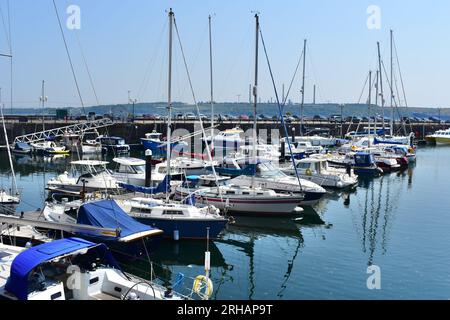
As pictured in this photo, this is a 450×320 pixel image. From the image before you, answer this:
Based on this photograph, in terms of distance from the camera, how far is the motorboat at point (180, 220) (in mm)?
23438

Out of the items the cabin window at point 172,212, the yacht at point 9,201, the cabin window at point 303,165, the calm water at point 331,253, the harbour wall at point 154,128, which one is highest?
the harbour wall at point 154,128

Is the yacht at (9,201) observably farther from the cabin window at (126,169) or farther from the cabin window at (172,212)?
the cabin window at (126,169)

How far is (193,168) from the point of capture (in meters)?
45.4

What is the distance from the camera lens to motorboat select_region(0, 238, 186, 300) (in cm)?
1316

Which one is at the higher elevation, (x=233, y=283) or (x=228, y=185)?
(x=228, y=185)

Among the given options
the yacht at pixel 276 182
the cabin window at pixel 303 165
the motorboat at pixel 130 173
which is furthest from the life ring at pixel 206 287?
the cabin window at pixel 303 165

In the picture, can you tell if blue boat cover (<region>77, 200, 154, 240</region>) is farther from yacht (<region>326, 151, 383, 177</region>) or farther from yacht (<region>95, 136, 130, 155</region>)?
yacht (<region>95, 136, 130, 155</region>)

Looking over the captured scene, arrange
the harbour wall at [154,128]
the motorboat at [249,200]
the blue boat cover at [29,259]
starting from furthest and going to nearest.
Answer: the harbour wall at [154,128] < the motorboat at [249,200] < the blue boat cover at [29,259]

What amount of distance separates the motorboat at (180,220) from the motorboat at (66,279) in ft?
26.4

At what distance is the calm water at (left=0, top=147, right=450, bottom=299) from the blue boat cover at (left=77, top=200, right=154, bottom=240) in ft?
5.38
